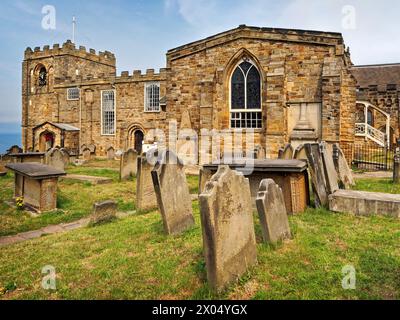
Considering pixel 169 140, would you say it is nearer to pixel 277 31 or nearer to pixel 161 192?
pixel 277 31

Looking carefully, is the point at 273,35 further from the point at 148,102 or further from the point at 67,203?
the point at 148,102

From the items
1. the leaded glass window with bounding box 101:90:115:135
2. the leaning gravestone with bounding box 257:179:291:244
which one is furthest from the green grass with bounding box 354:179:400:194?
the leaded glass window with bounding box 101:90:115:135

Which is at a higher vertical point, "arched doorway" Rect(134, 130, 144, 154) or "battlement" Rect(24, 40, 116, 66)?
"battlement" Rect(24, 40, 116, 66)

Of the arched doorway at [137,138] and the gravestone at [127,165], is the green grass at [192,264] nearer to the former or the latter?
the gravestone at [127,165]

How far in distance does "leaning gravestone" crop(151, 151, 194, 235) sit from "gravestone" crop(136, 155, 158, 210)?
→ 6.53ft

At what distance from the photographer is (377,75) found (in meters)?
29.8

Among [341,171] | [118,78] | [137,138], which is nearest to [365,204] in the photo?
[341,171]

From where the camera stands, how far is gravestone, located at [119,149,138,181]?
13.3 m

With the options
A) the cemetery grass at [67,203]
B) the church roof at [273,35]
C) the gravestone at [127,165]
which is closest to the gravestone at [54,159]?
the cemetery grass at [67,203]

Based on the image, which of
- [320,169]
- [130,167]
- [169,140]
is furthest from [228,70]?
[320,169]

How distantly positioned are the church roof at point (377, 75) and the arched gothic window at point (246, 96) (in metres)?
15.2

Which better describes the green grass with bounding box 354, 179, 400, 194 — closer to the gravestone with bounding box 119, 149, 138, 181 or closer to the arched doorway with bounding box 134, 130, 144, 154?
the gravestone with bounding box 119, 149, 138, 181
